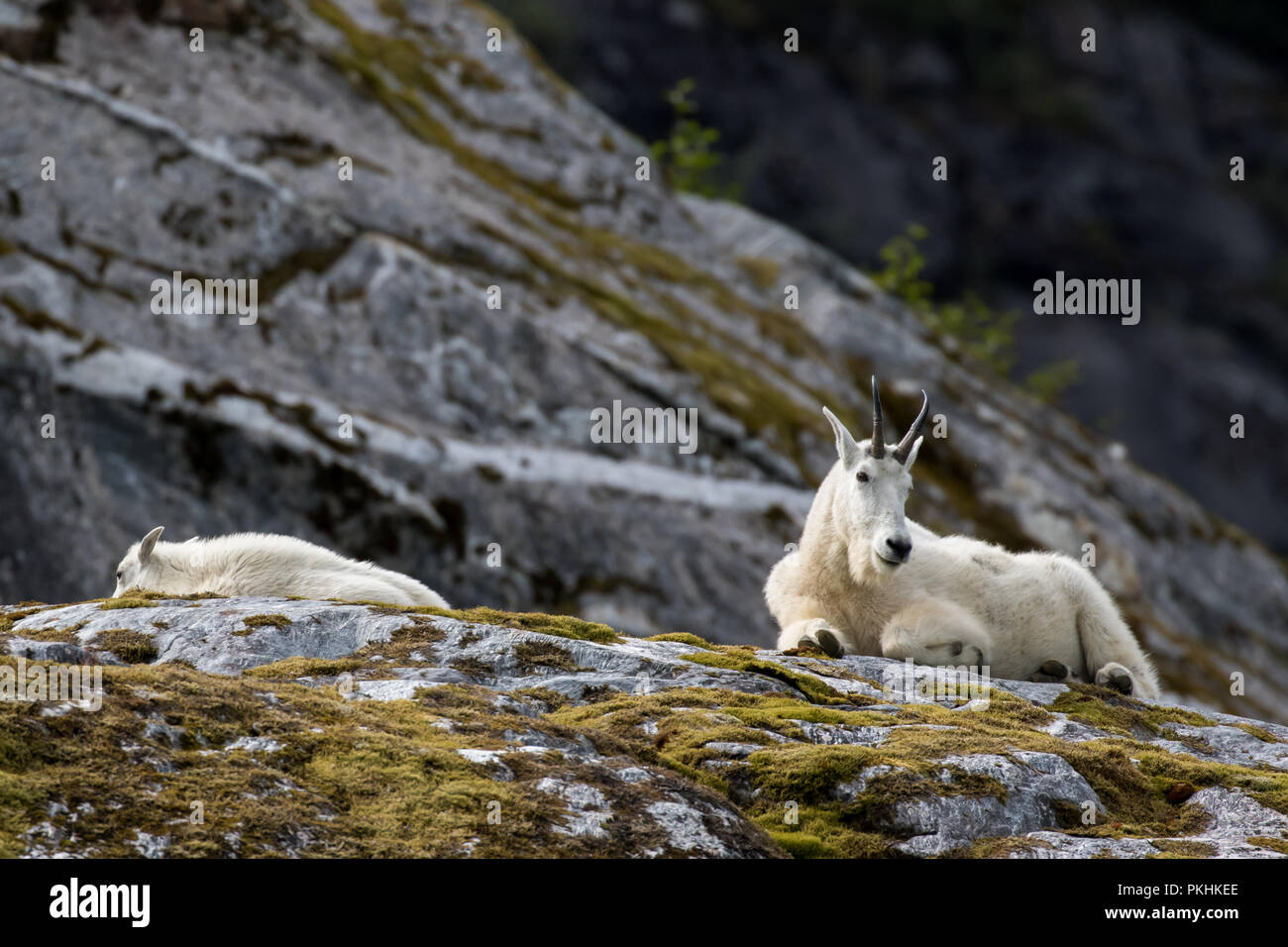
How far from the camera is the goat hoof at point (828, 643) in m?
14.4

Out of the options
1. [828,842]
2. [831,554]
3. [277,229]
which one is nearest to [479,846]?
[828,842]

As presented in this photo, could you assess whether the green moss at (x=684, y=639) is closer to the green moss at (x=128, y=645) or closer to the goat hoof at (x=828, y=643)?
the goat hoof at (x=828, y=643)

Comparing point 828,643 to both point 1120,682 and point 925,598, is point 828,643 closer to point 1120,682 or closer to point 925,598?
point 925,598

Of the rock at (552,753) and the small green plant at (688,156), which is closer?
Result: the rock at (552,753)

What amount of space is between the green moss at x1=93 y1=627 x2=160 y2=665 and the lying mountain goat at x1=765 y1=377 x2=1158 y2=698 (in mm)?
6810

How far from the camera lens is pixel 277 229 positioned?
3628 cm

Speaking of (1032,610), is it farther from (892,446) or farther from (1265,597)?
(1265,597)

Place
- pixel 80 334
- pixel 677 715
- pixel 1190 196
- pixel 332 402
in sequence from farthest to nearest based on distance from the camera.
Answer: pixel 1190 196 < pixel 332 402 < pixel 80 334 < pixel 677 715

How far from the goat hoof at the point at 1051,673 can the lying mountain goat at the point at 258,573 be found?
22.7ft

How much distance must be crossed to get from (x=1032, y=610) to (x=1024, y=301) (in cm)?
9393

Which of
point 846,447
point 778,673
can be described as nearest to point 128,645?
point 778,673

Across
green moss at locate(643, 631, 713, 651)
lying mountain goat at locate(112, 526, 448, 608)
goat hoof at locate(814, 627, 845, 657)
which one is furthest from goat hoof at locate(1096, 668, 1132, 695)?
lying mountain goat at locate(112, 526, 448, 608)

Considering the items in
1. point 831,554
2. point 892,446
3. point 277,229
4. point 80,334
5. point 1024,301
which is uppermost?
point 1024,301

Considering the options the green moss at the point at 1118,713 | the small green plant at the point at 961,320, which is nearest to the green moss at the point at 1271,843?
the green moss at the point at 1118,713
